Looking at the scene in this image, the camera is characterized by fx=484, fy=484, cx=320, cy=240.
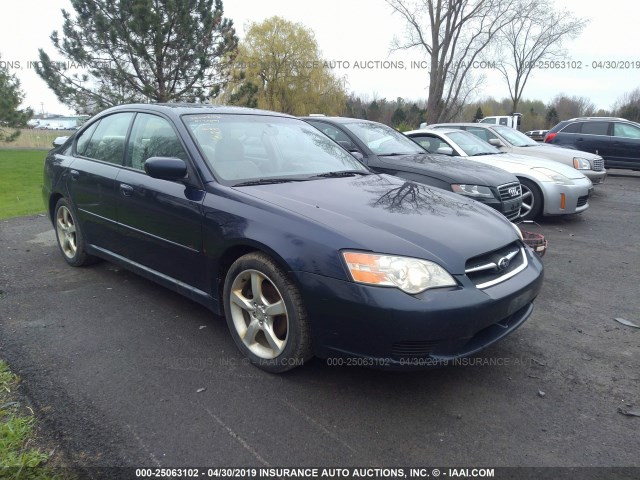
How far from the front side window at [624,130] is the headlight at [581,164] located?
4800mm

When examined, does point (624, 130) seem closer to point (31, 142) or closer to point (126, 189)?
point (126, 189)

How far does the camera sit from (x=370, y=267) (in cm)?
246

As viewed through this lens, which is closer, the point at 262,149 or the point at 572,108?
the point at 262,149

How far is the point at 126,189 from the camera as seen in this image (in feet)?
12.3

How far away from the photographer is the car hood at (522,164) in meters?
7.55

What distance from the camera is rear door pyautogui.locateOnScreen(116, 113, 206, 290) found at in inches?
127

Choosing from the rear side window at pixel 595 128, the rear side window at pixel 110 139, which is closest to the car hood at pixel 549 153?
the rear side window at pixel 595 128

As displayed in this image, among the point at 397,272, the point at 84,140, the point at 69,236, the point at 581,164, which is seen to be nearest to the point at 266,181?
the point at 397,272

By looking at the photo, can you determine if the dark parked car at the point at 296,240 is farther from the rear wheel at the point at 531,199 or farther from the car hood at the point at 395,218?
the rear wheel at the point at 531,199

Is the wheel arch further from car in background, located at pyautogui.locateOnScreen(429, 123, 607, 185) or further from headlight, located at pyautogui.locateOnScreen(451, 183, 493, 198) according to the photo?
car in background, located at pyautogui.locateOnScreen(429, 123, 607, 185)

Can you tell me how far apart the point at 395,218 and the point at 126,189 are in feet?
7.07

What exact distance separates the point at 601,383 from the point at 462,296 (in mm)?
1164

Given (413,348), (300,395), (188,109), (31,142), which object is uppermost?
(188,109)

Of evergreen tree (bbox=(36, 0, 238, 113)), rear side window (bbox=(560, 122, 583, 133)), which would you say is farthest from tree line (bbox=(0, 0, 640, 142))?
rear side window (bbox=(560, 122, 583, 133))
